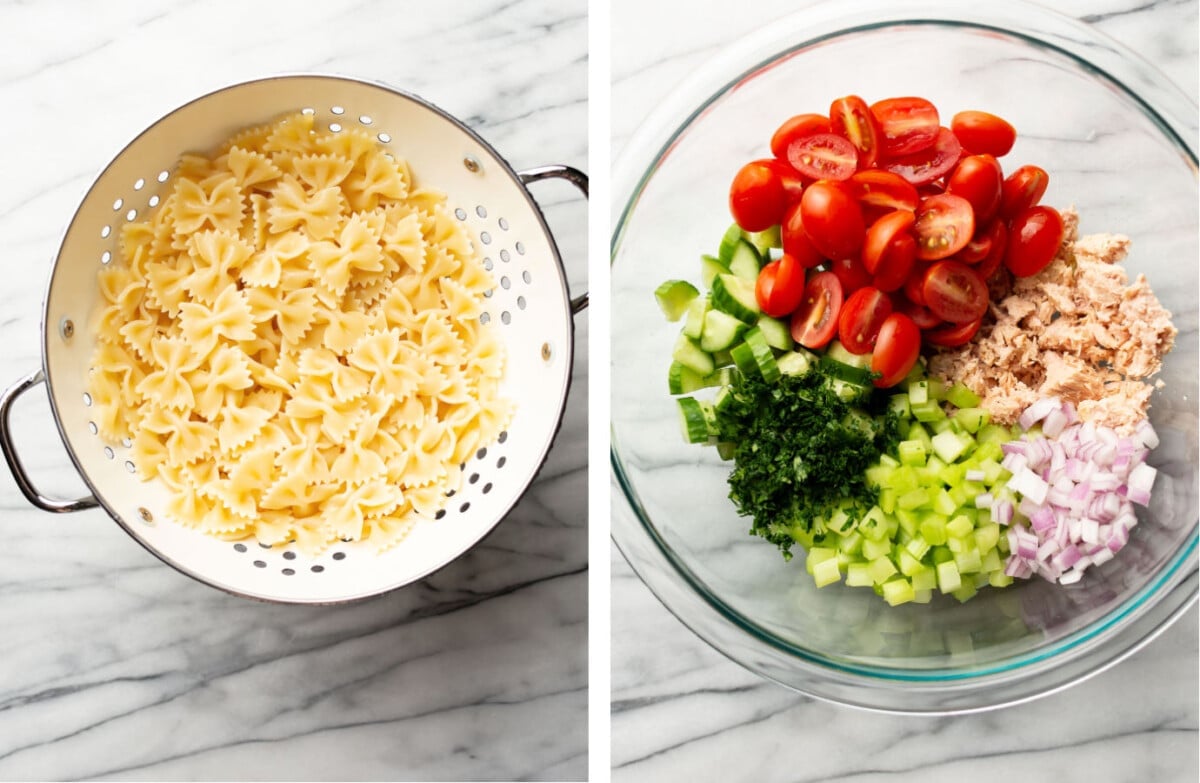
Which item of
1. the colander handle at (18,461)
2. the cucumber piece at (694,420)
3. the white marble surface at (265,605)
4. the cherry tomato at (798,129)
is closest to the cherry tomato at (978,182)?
the cherry tomato at (798,129)

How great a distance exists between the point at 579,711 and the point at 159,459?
1.08 metres

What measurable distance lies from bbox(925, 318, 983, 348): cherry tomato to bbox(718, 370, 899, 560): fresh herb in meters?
0.19

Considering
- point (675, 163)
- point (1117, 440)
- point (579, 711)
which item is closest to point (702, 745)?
point (579, 711)

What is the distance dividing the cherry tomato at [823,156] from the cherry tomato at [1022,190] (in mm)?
295

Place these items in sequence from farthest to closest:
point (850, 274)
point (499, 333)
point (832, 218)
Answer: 1. point (499, 333)
2. point (850, 274)
3. point (832, 218)

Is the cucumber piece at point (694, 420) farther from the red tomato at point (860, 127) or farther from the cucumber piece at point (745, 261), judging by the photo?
the red tomato at point (860, 127)

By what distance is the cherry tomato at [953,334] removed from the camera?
1.86 metres

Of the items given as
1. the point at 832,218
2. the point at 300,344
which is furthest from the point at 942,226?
the point at 300,344

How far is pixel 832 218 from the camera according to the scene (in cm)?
177

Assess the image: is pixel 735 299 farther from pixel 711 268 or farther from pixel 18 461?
pixel 18 461

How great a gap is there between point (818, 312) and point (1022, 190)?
43 centimetres

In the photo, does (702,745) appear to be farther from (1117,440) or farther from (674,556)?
(1117,440)

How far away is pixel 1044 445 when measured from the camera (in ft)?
6.05

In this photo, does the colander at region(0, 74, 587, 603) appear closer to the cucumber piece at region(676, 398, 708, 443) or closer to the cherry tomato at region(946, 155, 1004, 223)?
the cucumber piece at region(676, 398, 708, 443)
